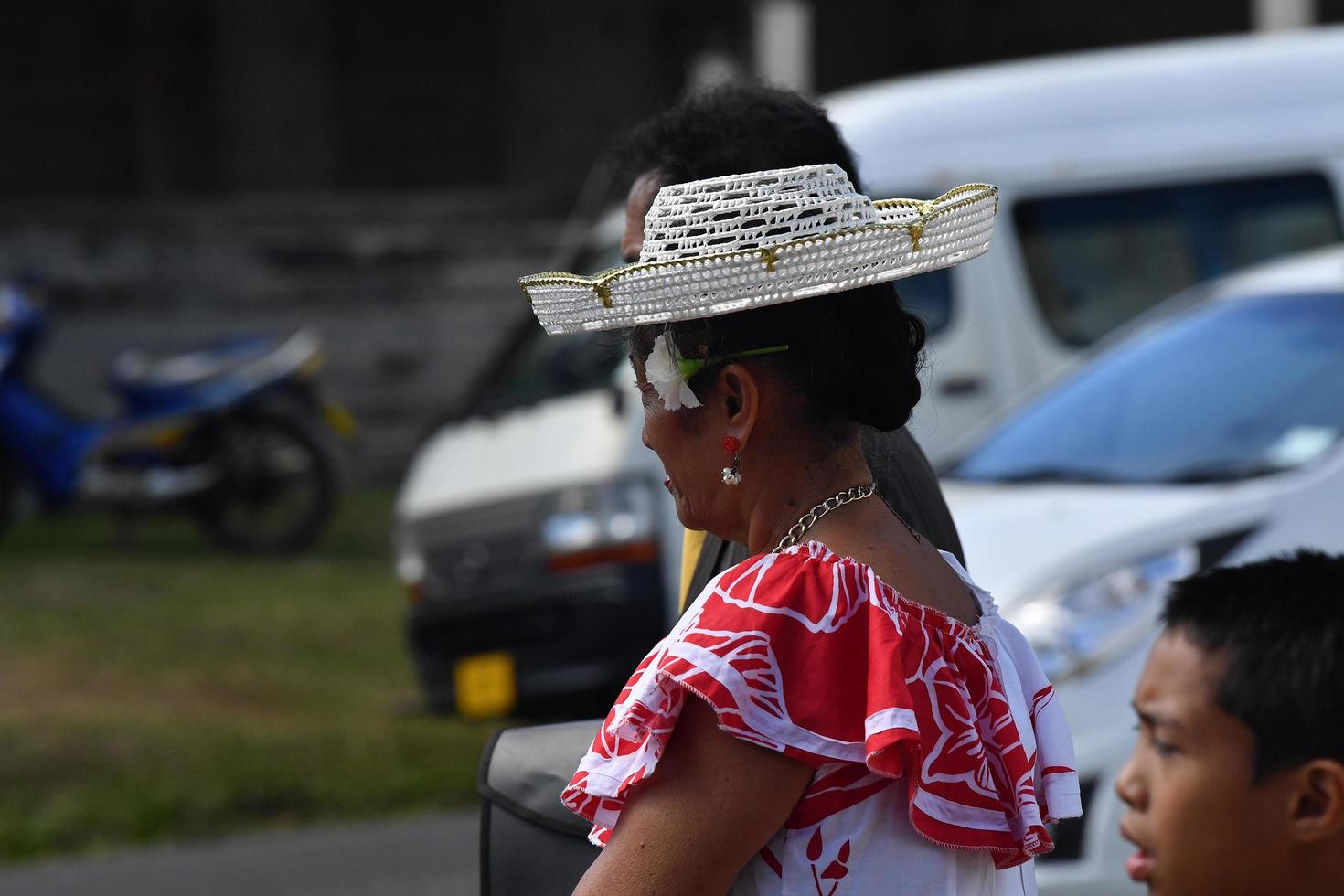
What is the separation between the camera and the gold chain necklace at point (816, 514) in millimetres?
1622

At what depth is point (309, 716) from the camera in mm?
6879

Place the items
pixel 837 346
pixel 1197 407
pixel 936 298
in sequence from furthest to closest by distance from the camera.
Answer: pixel 936 298, pixel 1197 407, pixel 837 346

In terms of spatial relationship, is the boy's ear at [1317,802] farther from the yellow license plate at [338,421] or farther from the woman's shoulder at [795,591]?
the yellow license plate at [338,421]

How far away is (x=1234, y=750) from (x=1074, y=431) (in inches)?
100

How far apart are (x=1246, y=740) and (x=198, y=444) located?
8.63m

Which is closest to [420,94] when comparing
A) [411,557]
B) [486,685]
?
[411,557]

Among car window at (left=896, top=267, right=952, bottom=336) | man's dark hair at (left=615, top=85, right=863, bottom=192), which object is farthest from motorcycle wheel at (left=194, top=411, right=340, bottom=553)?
man's dark hair at (left=615, top=85, right=863, bottom=192)

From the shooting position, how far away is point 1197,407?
4.48m

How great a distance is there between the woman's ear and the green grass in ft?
15.2

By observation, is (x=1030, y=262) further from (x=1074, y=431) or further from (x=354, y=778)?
(x=354, y=778)

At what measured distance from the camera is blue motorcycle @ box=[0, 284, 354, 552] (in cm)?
1009

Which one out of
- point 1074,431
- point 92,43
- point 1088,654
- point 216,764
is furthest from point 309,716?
point 92,43

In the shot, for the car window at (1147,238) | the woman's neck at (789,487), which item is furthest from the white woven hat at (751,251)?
the car window at (1147,238)

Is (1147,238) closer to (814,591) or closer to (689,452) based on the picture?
(689,452)
